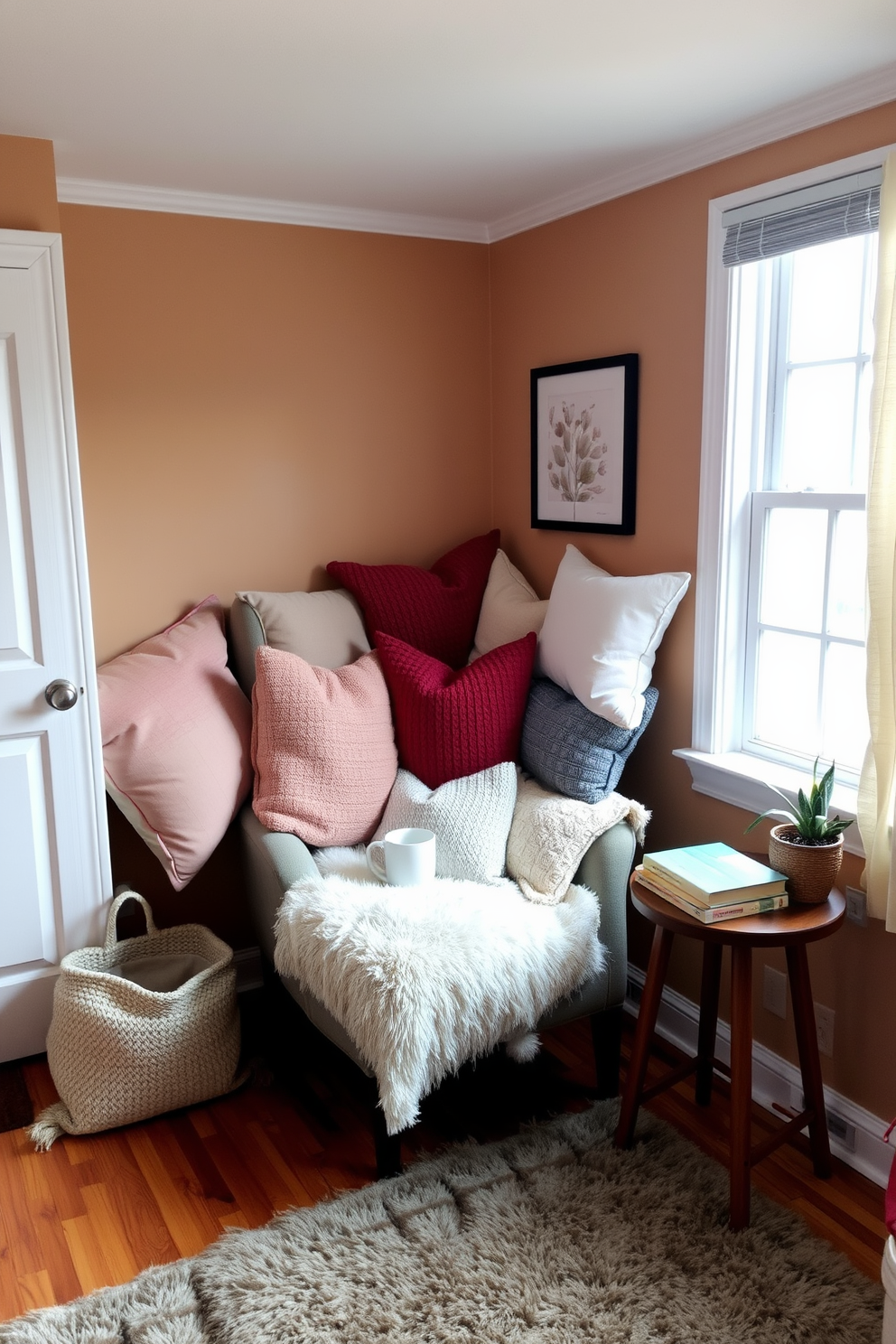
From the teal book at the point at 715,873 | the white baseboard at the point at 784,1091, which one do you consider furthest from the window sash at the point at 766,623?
the white baseboard at the point at 784,1091

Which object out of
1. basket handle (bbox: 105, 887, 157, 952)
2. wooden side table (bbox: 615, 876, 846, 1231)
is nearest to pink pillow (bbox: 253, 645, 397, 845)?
basket handle (bbox: 105, 887, 157, 952)

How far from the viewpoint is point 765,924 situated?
2066 mm

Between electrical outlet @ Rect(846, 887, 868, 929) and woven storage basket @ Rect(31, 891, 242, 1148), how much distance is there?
148 centimetres

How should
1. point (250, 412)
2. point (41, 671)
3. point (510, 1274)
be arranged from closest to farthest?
point (510, 1274) → point (41, 671) → point (250, 412)

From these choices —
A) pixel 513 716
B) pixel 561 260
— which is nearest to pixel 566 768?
pixel 513 716

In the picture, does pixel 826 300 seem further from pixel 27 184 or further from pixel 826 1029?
pixel 27 184

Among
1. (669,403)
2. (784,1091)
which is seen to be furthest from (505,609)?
(784,1091)

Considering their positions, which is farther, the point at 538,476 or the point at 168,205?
the point at 538,476

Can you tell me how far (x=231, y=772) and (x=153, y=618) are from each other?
21.7 inches

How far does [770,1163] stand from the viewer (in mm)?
2328

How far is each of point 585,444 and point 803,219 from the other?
0.92m

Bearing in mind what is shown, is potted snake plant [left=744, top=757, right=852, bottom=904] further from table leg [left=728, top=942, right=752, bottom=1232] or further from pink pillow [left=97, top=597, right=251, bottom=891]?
pink pillow [left=97, top=597, right=251, bottom=891]

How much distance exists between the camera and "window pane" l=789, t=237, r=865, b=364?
2.28 meters

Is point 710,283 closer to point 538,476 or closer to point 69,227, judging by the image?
point 538,476
